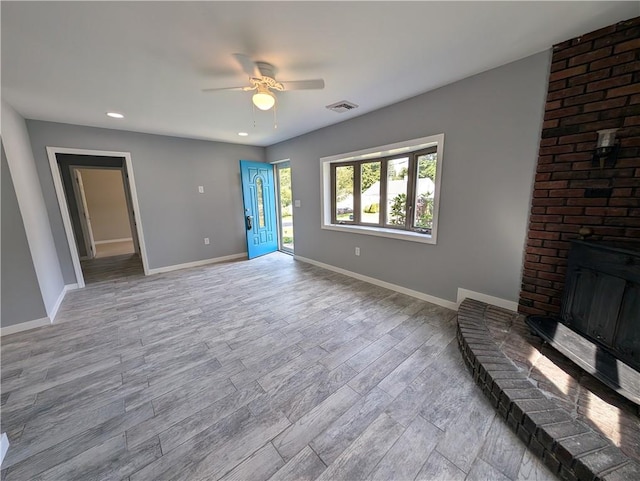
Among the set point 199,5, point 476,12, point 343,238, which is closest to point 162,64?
point 199,5

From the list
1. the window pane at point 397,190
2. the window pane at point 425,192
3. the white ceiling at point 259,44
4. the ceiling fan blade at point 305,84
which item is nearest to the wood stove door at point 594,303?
the window pane at point 425,192

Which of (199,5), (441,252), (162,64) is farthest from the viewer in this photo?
(441,252)

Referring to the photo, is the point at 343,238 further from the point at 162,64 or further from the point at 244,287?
the point at 162,64

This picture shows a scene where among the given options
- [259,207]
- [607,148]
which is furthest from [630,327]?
[259,207]

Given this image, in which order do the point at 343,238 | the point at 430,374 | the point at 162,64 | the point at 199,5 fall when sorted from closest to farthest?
1. the point at 199,5
2. the point at 430,374
3. the point at 162,64
4. the point at 343,238

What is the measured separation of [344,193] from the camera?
4.18m

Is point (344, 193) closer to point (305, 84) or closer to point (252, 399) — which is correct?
point (305, 84)

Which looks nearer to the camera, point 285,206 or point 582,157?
point 582,157

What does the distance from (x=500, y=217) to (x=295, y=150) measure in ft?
11.7

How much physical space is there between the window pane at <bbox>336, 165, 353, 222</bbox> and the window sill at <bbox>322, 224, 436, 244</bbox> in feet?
0.79

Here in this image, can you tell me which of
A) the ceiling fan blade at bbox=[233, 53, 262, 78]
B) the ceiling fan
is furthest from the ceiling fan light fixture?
the ceiling fan blade at bbox=[233, 53, 262, 78]

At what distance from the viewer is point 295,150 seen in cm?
457

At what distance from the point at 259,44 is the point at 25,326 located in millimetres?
3794

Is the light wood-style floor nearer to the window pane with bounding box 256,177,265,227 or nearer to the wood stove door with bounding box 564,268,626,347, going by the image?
the wood stove door with bounding box 564,268,626,347
